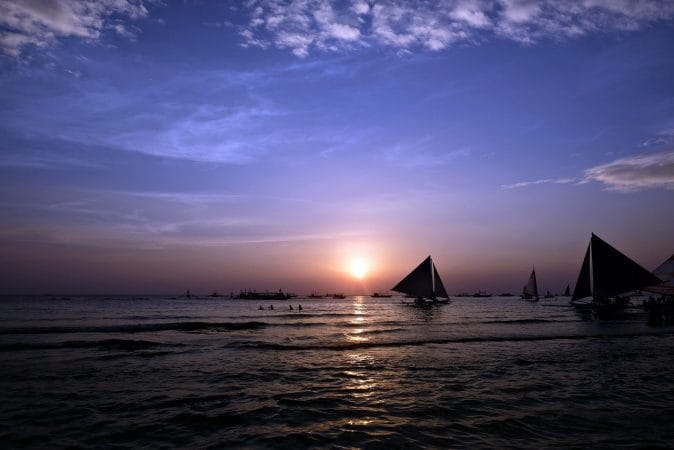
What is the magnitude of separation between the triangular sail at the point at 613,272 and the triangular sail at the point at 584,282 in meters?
7.17

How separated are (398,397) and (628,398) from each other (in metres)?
7.31

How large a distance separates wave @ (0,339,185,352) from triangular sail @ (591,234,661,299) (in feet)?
153

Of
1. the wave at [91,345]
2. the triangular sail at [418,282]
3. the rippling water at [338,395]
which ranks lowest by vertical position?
the wave at [91,345]

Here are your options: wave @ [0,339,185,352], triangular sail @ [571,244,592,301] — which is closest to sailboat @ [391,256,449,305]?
triangular sail @ [571,244,592,301]

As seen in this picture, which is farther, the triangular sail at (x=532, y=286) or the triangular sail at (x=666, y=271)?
the triangular sail at (x=532, y=286)

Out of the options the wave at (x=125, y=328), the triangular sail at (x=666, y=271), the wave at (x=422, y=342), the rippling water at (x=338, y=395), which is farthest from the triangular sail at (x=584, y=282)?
the wave at (x=125, y=328)

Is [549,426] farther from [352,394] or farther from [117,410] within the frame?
[117,410]

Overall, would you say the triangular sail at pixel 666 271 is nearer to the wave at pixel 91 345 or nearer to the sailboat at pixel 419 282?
the sailboat at pixel 419 282

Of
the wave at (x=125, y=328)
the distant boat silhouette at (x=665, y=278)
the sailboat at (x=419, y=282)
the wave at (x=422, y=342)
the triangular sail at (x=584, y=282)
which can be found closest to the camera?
the wave at (x=422, y=342)

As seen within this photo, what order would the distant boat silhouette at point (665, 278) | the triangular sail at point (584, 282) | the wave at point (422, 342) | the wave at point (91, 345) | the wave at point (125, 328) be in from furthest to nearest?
the triangular sail at point (584, 282) < the distant boat silhouette at point (665, 278) < the wave at point (125, 328) < the wave at point (422, 342) < the wave at point (91, 345)

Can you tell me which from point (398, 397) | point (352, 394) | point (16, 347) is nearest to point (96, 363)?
point (16, 347)

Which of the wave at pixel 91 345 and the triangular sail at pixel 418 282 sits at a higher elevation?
the triangular sail at pixel 418 282

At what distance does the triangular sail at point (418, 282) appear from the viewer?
83.6 metres

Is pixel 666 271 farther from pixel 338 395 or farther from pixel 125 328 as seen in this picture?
pixel 125 328
